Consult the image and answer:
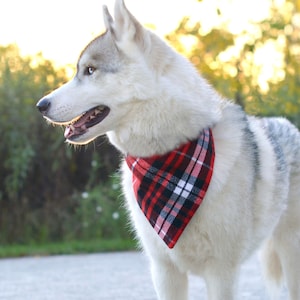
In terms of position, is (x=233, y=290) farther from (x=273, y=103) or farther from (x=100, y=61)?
(x=273, y=103)

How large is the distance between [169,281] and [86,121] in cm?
107

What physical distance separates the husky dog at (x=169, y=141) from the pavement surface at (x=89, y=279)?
7.26ft

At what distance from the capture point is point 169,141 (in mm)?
4441

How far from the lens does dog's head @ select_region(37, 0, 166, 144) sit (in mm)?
4371

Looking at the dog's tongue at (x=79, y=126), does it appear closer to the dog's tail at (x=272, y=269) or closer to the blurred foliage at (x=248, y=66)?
the dog's tail at (x=272, y=269)

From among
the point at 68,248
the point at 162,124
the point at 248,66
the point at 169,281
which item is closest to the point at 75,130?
the point at 162,124

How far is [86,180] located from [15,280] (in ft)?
14.0

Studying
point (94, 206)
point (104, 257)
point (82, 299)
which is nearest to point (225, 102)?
point (82, 299)

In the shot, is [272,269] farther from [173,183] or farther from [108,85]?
[108,85]

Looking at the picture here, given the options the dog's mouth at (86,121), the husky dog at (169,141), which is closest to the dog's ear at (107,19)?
the husky dog at (169,141)

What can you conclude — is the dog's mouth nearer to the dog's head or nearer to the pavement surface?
the dog's head

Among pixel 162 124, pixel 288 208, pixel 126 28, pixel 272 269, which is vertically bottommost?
pixel 272 269

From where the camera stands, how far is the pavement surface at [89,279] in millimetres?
6879

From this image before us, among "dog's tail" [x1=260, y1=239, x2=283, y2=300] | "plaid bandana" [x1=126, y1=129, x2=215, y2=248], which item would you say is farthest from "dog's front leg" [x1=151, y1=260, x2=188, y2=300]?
Answer: "dog's tail" [x1=260, y1=239, x2=283, y2=300]
